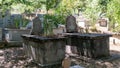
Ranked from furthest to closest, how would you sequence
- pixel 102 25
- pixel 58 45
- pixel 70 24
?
pixel 102 25 → pixel 70 24 → pixel 58 45

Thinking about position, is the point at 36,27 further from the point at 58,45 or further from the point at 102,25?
the point at 102,25

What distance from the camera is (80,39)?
340 inches

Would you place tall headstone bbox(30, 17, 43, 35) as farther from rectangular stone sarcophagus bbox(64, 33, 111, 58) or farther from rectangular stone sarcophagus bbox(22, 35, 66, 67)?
rectangular stone sarcophagus bbox(64, 33, 111, 58)

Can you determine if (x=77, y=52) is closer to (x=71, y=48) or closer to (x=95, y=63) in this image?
(x=71, y=48)

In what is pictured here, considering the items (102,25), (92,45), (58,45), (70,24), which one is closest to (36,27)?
(58,45)

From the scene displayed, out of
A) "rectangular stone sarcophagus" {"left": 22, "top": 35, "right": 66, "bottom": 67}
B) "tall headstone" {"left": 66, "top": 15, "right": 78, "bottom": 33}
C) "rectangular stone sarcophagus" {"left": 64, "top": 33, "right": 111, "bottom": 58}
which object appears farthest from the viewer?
"tall headstone" {"left": 66, "top": 15, "right": 78, "bottom": 33}

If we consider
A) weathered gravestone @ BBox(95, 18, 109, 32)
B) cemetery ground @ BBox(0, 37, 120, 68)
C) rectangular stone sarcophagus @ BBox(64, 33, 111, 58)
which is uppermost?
weathered gravestone @ BBox(95, 18, 109, 32)

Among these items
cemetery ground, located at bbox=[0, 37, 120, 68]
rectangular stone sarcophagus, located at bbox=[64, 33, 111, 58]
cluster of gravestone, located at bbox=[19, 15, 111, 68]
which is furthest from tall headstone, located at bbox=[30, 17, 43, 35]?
rectangular stone sarcophagus, located at bbox=[64, 33, 111, 58]

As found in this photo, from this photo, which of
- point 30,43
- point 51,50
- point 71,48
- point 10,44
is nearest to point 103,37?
point 71,48

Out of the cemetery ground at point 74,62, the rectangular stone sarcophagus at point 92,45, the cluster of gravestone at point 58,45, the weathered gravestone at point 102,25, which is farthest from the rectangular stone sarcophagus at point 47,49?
the weathered gravestone at point 102,25

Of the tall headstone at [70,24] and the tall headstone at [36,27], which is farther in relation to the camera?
the tall headstone at [70,24]

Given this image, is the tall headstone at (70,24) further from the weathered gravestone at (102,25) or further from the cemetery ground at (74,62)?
the weathered gravestone at (102,25)

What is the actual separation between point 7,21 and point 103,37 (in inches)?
338

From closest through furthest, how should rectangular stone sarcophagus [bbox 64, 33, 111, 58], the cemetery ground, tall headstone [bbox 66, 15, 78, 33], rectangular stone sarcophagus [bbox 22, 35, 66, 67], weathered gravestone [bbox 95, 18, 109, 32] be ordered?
rectangular stone sarcophagus [bbox 22, 35, 66, 67] → the cemetery ground → rectangular stone sarcophagus [bbox 64, 33, 111, 58] → tall headstone [bbox 66, 15, 78, 33] → weathered gravestone [bbox 95, 18, 109, 32]
